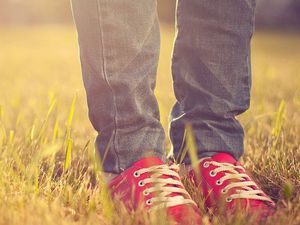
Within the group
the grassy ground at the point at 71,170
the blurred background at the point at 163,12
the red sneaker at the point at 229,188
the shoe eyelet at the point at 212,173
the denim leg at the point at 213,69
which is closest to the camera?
the grassy ground at the point at 71,170

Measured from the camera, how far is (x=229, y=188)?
1.18 meters

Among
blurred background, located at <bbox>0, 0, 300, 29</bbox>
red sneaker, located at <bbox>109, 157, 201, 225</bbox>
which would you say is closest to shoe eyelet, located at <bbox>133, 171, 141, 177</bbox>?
red sneaker, located at <bbox>109, 157, 201, 225</bbox>

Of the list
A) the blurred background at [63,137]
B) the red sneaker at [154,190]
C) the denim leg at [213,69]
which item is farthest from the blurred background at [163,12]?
the red sneaker at [154,190]

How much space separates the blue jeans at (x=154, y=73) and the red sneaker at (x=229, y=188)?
60 millimetres

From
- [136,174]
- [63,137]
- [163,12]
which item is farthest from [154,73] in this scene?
[163,12]

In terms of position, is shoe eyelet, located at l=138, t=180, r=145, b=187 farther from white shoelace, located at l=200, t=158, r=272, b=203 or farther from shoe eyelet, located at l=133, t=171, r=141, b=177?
white shoelace, located at l=200, t=158, r=272, b=203

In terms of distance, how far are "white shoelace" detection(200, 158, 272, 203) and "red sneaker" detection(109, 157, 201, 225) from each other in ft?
0.34

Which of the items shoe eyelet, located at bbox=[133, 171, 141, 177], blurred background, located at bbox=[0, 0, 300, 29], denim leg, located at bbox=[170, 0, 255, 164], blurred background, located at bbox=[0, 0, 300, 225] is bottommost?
blurred background, located at bbox=[0, 0, 300, 29]

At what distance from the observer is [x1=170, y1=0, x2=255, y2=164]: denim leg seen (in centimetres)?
134

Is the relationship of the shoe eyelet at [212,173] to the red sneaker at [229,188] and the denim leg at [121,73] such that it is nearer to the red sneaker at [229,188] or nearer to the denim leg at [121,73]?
the red sneaker at [229,188]

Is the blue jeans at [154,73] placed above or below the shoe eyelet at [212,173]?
above

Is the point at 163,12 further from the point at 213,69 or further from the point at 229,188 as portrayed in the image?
the point at 229,188

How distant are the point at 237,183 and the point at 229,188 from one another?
0.02 metres

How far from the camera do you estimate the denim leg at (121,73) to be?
3.74ft
